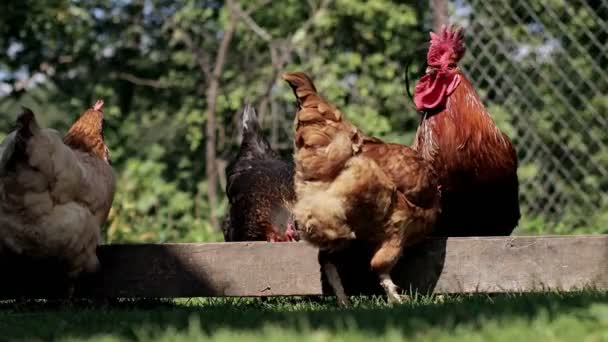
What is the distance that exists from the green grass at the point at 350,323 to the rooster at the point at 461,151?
3.33 ft

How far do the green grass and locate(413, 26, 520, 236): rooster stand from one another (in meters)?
1.01

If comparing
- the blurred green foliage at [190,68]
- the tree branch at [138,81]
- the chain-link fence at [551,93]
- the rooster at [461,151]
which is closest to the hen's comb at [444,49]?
the rooster at [461,151]

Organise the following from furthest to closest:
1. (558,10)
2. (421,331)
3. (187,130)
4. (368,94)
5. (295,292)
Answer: (187,130)
(368,94)
(558,10)
(295,292)
(421,331)

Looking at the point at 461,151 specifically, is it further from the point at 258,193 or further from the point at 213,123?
the point at 213,123

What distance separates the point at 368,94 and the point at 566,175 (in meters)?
2.65

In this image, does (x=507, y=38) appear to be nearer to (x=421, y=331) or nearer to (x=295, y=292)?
(x=295, y=292)

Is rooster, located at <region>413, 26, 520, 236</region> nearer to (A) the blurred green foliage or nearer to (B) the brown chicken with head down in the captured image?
(B) the brown chicken with head down

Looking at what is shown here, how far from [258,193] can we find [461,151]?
180 cm

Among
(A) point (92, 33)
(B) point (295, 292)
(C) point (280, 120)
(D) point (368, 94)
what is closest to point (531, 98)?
(D) point (368, 94)

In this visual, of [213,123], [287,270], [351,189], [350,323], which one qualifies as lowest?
[213,123]

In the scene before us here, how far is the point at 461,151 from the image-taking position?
5.38 meters

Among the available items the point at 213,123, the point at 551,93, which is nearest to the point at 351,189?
the point at 551,93

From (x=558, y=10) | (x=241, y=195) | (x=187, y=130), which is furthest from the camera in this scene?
(x=187, y=130)

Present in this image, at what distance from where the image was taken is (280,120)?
1059 cm
